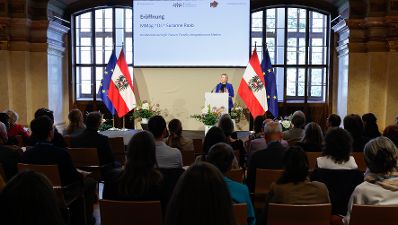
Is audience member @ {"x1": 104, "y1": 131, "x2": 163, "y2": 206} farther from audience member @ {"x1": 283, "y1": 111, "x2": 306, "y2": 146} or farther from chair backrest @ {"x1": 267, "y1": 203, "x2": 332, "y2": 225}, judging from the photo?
audience member @ {"x1": 283, "y1": 111, "x2": 306, "y2": 146}

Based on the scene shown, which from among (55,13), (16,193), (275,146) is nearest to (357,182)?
(275,146)

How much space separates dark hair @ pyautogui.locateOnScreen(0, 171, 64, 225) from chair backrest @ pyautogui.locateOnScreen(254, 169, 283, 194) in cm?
244

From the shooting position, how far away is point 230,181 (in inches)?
123

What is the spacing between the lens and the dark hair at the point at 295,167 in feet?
9.98

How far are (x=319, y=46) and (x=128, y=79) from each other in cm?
475

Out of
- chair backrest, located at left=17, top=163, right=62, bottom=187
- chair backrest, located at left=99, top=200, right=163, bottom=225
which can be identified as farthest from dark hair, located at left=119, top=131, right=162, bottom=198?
chair backrest, located at left=17, top=163, right=62, bottom=187

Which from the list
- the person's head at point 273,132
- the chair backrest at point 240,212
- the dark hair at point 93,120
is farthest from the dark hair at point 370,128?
the chair backrest at point 240,212

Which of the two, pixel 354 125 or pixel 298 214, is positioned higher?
pixel 354 125

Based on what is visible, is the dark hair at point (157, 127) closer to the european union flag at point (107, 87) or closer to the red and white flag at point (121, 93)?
the red and white flag at point (121, 93)

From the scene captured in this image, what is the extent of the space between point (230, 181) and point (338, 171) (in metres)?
1.06

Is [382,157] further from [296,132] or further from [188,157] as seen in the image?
[296,132]

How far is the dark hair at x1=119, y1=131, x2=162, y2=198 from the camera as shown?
3.14 metres

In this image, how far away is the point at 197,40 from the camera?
10891 millimetres

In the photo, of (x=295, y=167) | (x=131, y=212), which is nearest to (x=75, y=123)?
(x=131, y=212)
